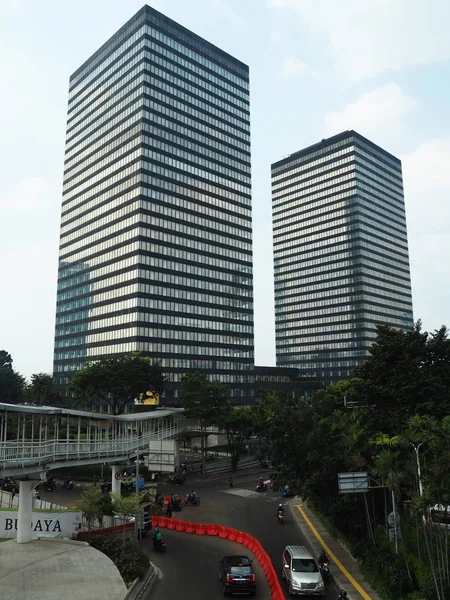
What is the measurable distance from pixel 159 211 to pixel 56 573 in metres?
99.9

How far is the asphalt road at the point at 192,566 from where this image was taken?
25234mm

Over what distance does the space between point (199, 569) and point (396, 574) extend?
36.1 feet

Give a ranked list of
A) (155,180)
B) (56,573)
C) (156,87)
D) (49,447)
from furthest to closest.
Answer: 1. (156,87)
2. (155,180)
3. (49,447)
4. (56,573)

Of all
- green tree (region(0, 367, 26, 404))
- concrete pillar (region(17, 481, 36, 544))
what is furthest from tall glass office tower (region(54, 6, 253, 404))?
concrete pillar (region(17, 481, 36, 544))

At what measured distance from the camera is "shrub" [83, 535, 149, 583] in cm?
2691

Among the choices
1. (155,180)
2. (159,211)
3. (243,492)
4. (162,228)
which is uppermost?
(155,180)

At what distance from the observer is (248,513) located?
45.4 metres

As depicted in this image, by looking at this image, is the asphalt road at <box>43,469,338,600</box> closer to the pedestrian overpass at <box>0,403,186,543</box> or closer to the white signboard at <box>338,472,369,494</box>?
the white signboard at <box>338,472,369,494</box>

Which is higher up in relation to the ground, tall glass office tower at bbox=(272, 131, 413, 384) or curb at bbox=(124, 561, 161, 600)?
tall glass office tower at bbox=(272, 131, 413, 384)

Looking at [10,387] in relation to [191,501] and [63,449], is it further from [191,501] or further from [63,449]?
[63,449]

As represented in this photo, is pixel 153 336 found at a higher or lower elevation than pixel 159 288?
lower

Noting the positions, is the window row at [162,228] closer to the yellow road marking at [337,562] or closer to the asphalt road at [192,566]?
the yellow road marking at [337,562]

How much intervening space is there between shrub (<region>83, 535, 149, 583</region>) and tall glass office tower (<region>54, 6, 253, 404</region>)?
260 feet

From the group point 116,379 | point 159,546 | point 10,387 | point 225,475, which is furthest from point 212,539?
point 10,387
